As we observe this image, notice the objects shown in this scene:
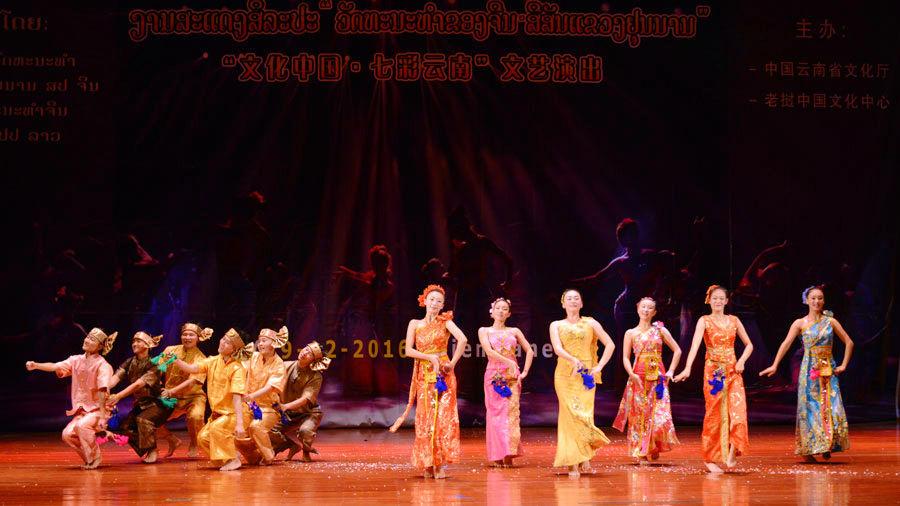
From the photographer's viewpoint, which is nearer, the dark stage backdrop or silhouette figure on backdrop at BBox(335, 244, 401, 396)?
the dark stage backdrop

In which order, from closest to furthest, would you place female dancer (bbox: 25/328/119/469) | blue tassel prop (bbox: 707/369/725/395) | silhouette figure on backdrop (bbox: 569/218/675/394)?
blue tassel prop (bbox: 707/369/725/395) < female dancer (bbox: 25/328/119/469) < silhouette figure on backdrop (bbox: 569/218/675/394)

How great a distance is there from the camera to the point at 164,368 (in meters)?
8.64

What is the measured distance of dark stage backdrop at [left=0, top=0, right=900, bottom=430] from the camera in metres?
10.8

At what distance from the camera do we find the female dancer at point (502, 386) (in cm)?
805

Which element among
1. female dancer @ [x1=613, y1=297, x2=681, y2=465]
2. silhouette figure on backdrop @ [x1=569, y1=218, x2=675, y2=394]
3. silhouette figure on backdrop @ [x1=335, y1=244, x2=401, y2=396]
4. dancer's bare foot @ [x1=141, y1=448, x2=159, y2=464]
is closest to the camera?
female dancer @ [x1=613, y1=297, x2=681, y2=465]

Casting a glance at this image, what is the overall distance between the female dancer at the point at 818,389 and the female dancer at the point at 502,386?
6.75 feet

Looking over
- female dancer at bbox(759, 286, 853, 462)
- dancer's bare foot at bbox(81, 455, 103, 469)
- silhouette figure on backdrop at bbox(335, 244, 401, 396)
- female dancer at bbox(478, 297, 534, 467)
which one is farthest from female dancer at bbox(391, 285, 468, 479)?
silhouette figure on backdrop at bbox(335, 244, 401, 396)

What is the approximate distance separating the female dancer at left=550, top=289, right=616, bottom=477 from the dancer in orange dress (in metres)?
0.72

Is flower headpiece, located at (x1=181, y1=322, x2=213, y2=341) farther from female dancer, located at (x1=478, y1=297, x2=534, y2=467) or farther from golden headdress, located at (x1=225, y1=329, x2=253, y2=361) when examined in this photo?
female dancer, located at (x1=478, y1=297, x2=534, y2=467)

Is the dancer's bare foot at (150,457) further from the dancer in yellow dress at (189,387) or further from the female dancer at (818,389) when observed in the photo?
the female dancer at (818,389)

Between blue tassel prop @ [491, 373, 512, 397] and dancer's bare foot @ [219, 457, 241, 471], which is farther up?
blue tassel prop @ [491, 373, 512, 397]

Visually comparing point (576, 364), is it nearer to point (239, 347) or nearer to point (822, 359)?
point (822, 359)

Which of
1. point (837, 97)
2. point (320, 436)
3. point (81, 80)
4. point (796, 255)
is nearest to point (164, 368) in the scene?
point (320, 436)

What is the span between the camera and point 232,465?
7.98m
